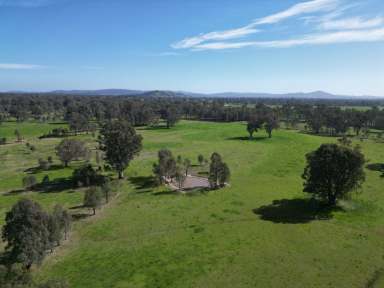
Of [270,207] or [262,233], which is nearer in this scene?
[262,233]

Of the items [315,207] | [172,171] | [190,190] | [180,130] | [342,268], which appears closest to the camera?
[342,268]

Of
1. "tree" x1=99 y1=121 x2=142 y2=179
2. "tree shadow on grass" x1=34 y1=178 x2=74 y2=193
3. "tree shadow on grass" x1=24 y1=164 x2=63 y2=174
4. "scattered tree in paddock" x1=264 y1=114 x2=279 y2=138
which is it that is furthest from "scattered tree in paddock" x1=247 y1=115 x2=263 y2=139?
"tree shadow on grass" x1=34 y1=178 x2=74 y2=193

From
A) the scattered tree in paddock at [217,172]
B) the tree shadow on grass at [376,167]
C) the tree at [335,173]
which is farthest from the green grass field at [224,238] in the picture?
the tree shadow on grass at [376,167]

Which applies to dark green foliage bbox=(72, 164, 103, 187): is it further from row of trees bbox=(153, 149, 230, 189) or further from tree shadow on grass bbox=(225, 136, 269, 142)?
tree shadow on grass bbox=(225, 136, 269, 142)

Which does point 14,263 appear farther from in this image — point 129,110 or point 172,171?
point 129,110

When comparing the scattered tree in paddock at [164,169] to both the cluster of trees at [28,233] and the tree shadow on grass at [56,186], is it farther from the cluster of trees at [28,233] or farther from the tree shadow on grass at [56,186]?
the cluster of trees at [28,233]

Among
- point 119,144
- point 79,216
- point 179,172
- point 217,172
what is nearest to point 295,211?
point 217,172

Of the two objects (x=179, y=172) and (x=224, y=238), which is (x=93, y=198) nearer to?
(x=179, y=172)

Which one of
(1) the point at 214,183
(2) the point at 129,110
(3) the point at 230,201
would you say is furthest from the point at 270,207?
(2) the point at 129,110
